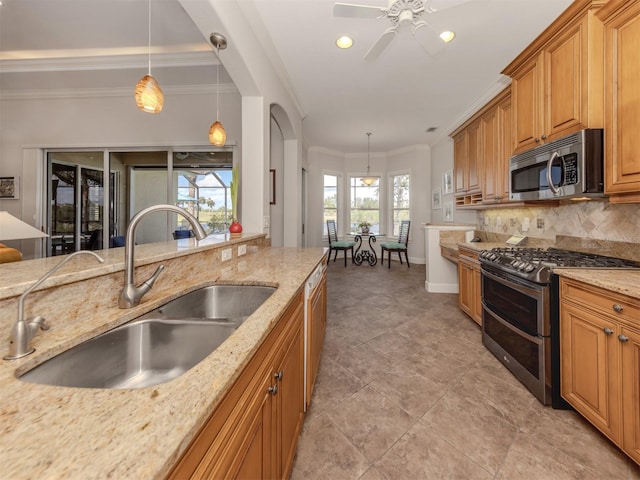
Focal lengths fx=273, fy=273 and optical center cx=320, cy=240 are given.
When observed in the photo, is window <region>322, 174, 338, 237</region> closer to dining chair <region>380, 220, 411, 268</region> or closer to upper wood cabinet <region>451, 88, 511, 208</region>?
dining chair <region>380, 220, 411, 268</region>

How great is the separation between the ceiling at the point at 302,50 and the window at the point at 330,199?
2.82m

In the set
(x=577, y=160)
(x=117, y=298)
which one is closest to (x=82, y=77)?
(x=117, y=298)

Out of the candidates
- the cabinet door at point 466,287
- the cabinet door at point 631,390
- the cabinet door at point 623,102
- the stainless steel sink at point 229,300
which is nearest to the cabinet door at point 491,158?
the cabinet door at point 466,287

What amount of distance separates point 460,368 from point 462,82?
339 centimetres

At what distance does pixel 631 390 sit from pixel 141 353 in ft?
6.87

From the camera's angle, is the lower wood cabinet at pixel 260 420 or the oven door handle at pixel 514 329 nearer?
the lower wood cabinet at pixel 260 420

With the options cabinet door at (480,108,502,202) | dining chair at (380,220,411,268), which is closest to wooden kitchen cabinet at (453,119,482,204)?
cabinet door at (480,108,502,202)

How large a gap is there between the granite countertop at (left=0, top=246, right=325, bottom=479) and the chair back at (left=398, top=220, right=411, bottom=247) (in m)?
6.07

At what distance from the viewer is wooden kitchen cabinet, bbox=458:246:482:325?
9.12ft

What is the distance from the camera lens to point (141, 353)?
0.96m

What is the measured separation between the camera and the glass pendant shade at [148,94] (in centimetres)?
192

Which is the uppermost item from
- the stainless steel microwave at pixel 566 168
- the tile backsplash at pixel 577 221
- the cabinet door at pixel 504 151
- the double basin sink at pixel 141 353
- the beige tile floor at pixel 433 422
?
the cabinet door at pixel 504 151

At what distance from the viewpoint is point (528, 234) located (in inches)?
119

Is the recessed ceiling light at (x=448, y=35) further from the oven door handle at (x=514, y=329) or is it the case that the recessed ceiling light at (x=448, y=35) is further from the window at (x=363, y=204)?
the window at (x=363, y=204)
